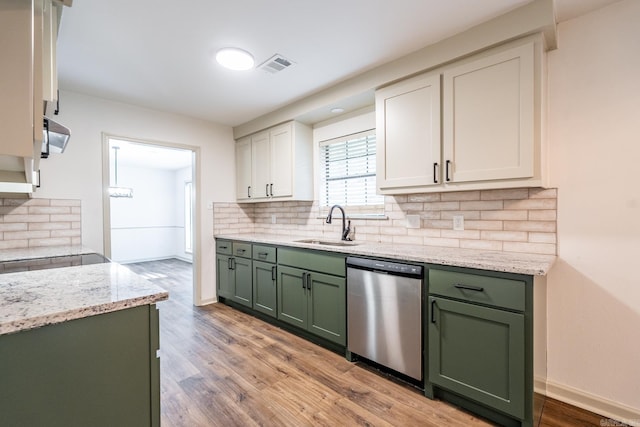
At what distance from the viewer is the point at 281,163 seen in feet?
11.4

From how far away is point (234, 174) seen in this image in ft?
13.9

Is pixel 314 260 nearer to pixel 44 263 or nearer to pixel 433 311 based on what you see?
pixel 433 311

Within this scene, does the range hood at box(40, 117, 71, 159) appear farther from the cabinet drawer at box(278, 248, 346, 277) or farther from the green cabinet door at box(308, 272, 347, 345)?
the green cabinet door at box(308, 272, 347, 345)

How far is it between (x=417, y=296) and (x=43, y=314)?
1.82 meters

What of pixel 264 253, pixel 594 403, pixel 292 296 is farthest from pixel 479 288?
pixel 264 253

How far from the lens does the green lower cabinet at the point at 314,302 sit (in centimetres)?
246

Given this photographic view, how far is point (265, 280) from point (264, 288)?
93 millimetres

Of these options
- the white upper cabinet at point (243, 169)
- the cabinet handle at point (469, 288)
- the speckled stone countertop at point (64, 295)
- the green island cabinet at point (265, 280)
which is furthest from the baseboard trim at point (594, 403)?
the white upper cabinet at point (243, 169)

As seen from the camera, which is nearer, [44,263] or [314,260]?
[44,263]

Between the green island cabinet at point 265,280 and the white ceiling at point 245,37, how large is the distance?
1682mm

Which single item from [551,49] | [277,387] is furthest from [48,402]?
[551,49]

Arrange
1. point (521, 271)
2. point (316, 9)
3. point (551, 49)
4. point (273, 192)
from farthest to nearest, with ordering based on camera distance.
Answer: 1. point (273, 192)
2. point (551, 49)
3. point (316, 9)
4. point (521, 271)

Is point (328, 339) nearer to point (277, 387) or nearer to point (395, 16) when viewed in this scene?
point (277, 387)

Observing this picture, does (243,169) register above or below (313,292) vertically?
above
